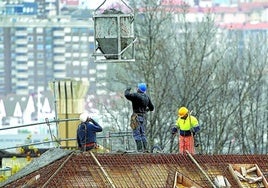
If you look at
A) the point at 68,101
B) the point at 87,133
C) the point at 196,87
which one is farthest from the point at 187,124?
the point at 196,87

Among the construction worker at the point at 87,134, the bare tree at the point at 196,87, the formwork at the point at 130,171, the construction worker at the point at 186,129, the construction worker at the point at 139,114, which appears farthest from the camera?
the bare tree at the point at 196,87

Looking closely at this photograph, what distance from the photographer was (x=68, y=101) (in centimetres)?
4341

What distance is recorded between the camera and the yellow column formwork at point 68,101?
1592 inches

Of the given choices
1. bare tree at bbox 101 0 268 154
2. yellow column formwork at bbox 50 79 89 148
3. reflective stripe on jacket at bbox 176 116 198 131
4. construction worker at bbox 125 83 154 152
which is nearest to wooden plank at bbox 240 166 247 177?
reflective stripe on jacket at bbox 176 116 198 131

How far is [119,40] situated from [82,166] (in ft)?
16.4

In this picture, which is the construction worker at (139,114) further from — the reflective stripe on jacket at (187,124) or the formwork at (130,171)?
the formwork at (130,171)

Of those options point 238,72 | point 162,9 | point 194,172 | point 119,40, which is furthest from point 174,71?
point 194,172

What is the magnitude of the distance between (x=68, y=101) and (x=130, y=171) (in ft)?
69.6

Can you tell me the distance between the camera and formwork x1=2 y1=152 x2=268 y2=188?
21859 mm

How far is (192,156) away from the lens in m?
22.8

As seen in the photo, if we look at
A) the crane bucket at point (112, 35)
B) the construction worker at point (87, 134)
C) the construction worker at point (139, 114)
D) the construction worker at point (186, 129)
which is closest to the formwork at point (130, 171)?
the construction worker at point (87, 134)

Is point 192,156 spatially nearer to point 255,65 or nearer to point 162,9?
point 162,9

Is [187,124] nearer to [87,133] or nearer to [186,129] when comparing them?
[186,129]

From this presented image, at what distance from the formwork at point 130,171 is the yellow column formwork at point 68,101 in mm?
→ 17586
